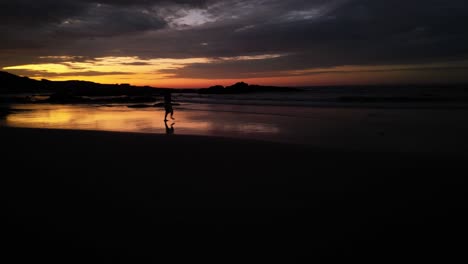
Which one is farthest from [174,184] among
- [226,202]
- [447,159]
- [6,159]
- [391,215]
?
[447,159]

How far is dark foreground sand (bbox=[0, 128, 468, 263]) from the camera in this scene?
323 cm

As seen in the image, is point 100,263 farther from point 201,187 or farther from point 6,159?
point 6,159

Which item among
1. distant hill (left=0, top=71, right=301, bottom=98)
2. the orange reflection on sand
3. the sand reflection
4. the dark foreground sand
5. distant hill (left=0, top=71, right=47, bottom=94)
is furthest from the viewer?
distant hill (left=0, top=71, right=47, bottom=94)

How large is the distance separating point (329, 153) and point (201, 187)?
397 cm

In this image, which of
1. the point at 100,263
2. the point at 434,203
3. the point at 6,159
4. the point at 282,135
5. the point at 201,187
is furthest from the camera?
the point at 282,135

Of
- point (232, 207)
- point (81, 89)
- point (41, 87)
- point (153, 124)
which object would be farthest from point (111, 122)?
point (41, 87)

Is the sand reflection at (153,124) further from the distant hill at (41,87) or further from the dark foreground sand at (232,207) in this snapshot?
the distant hill at (41,87)

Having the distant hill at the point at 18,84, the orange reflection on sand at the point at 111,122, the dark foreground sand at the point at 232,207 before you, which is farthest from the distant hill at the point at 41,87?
the dark foreground sand at the point at 232,207

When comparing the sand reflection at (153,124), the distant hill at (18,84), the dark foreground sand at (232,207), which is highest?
the distant hill at (18,84)

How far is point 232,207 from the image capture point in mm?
4273

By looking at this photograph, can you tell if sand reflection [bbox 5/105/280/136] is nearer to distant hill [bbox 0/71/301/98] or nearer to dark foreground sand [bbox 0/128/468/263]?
dark foreground sand [bbox 0/128/468/263]

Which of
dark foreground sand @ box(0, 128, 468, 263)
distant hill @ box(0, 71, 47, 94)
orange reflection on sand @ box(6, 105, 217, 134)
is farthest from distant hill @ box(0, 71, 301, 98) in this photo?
dark foreground sand @ box(0, 128, 468, 263)

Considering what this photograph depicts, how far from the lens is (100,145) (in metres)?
8.62

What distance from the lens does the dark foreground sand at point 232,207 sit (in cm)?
323
